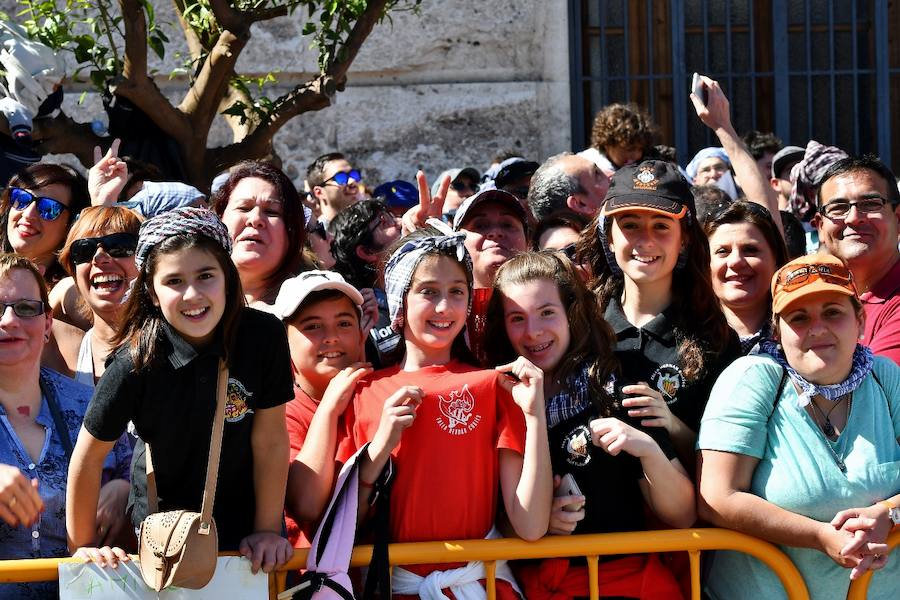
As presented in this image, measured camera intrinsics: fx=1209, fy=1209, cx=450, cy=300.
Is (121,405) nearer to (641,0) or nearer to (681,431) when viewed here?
(681,431)

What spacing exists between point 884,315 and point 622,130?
101 inches

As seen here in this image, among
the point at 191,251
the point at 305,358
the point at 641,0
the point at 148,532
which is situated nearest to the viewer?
the point at 148,532

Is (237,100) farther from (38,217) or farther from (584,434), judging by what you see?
(584,434)

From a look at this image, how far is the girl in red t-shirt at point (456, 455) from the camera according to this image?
3295mm

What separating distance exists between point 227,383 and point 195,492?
32cm

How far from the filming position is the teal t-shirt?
332 cm

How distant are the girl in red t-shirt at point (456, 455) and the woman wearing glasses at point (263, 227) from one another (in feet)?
2.88

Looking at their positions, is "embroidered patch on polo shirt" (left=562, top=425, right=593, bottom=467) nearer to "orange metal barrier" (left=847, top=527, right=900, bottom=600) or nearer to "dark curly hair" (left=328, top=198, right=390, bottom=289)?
"orange metal barrier" (left=847, top=527, right=900, bottom=600)

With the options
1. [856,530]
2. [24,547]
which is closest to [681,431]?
[856,530]

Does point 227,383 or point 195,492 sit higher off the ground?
point 227,383

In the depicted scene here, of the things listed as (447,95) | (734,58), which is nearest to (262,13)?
(447,95)

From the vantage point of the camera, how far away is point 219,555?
10.6 ft

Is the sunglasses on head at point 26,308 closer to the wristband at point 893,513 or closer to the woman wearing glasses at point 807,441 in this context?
the woman wearing glasses at point 807,441

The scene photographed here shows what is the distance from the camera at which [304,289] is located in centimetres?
374
